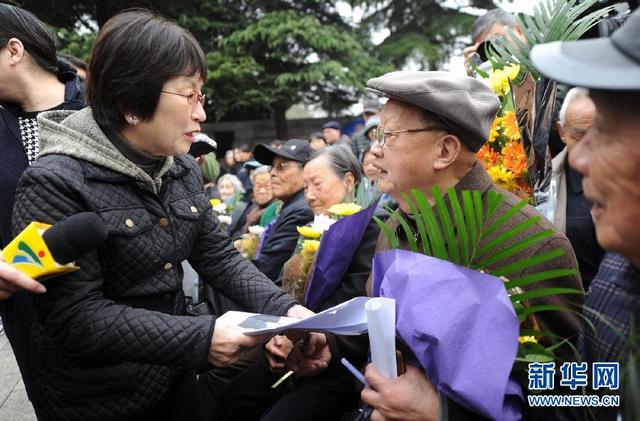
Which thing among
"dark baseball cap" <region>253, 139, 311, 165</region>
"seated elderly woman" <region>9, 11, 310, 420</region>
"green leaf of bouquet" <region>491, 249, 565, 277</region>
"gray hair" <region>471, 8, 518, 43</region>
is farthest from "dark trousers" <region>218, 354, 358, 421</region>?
"gray hair" <region>471, 8, 518, 43</region>

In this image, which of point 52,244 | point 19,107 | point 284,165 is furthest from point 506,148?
point 284,165

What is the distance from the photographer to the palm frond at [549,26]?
88.3 inches

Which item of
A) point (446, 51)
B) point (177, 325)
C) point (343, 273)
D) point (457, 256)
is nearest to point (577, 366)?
point (457, 256)

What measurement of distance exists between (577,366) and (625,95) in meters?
0.72

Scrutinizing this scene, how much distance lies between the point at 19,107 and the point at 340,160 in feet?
7.58

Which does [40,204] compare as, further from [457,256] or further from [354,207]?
[354,207]

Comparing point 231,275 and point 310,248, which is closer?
point 231,275

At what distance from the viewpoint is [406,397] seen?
5.21 ft

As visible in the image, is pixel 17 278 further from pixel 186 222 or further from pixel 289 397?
pixel 289 397

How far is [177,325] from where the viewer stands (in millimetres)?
1800

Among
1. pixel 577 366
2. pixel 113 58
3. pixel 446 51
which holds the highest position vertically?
pixel 113 58

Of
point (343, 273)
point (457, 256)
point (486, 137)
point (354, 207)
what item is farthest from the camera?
point (354, 207)

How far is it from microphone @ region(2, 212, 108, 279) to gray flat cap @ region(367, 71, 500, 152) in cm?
120

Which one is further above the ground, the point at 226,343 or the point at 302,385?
the point at 226,343
